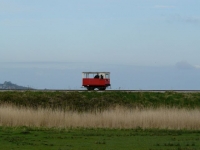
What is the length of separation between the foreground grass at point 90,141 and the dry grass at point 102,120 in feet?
14.3

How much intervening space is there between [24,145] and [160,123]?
1340 centimetres

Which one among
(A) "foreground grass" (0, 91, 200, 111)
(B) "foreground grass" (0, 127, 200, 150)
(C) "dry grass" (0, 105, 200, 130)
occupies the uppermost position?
(A) "foreground grass" (0, 91, 200, 111)

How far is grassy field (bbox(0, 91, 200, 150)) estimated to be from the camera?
2116 cm

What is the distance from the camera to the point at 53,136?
78.8 feet

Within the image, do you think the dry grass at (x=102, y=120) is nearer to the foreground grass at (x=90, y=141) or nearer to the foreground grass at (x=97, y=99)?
the foreground grass at (x=90, y=141)

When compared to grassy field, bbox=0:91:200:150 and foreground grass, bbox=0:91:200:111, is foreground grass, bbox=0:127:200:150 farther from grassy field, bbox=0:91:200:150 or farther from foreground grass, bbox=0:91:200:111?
foreground grass, bbox=0:91:200:111

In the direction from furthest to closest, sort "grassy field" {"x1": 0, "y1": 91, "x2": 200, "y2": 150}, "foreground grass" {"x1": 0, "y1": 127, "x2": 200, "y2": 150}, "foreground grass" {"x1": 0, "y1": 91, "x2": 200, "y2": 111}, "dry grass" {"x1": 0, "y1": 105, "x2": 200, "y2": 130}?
1. "foreground grass" {"x1": 0, "y1": 91, "x2": 200, "y2": 111}
2. "dry grass" {"x1": 0, "y1": 105, "x2": 200, "y2": 130}
3. "grassy field" {"x1": 0, "y1": 91, "x2": 200, "y2": 150}
4. "foreground grass" {"x1": 0, "y1": 127, "x2": 200, "y2": 150}

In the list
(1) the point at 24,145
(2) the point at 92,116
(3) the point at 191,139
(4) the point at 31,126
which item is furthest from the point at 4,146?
(2) the point at 92,116

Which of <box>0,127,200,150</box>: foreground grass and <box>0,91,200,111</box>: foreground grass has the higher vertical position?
<box>0,91,200,111</box>: foreground grass

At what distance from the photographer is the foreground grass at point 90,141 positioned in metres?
19.6

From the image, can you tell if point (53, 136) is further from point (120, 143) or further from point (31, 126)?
point (31, 126)

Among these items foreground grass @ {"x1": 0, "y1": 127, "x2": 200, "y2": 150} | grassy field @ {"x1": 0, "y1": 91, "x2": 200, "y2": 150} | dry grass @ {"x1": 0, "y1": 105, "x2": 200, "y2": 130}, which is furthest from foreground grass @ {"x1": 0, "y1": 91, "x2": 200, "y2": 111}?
foreground grass @ {"x1": 0, "y1": 127, "x2": 200, "y2": 150}

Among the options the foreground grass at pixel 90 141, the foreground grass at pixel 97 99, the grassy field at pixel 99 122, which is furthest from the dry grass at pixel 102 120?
the foreground grass at pixel 97 99

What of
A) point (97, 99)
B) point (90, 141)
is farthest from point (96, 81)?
point (90, 141)
